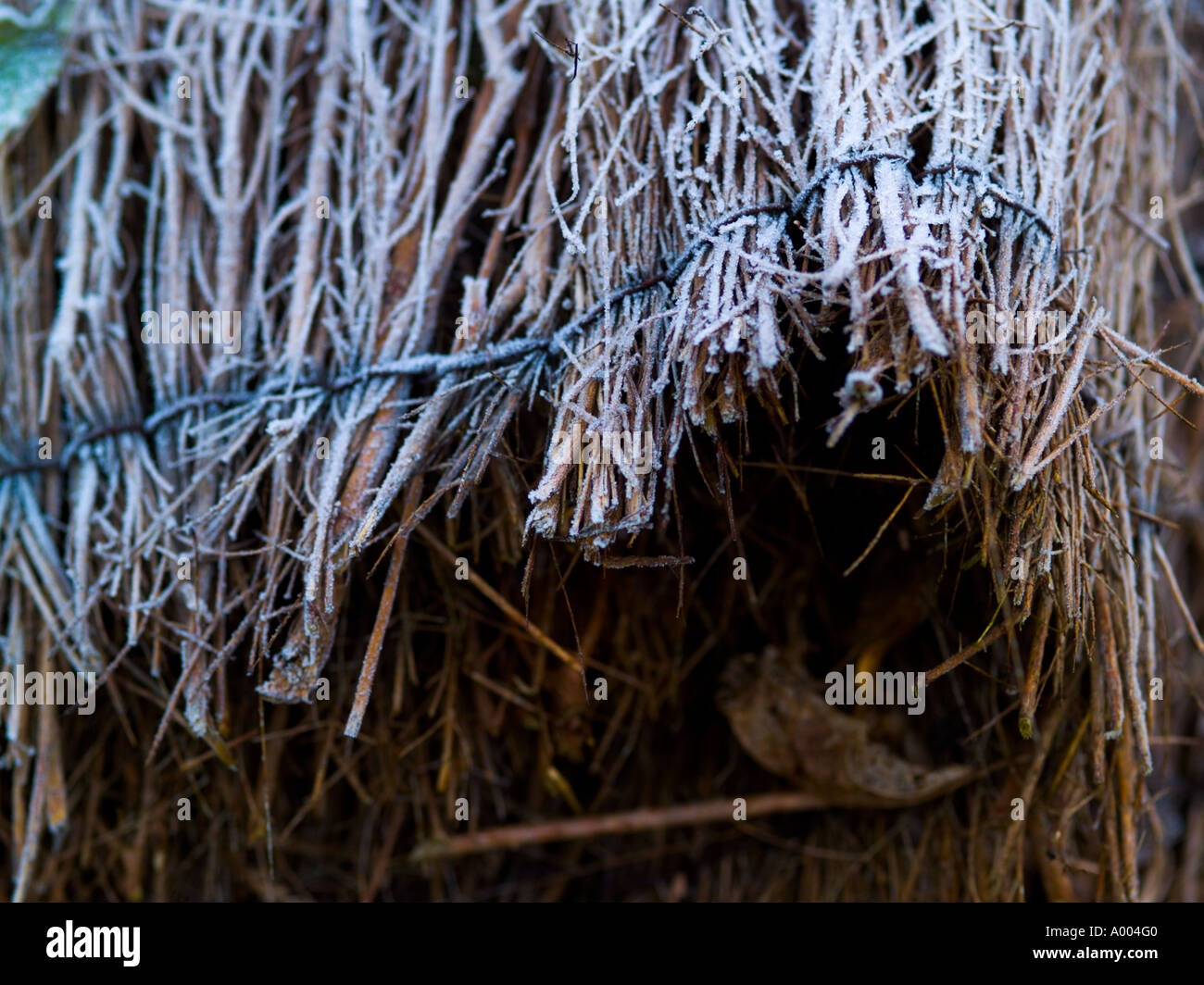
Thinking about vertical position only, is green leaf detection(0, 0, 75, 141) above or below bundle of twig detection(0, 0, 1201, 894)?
above

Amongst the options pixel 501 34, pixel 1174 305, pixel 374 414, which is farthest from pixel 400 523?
pixel 1174 305

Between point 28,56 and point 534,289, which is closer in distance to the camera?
point 534,289

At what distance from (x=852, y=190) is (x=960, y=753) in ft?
3.00

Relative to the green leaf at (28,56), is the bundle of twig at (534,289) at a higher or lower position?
lower

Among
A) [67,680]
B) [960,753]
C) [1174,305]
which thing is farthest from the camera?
[1174,305]

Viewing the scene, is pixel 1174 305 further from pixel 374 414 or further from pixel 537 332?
pixel 374 414

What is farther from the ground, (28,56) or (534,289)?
(28,56)

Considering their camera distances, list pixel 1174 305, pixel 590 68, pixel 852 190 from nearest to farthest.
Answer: pixel 852 190, pixel 590 68, pixel 1174 305

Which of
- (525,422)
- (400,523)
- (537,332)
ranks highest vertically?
(537,332)

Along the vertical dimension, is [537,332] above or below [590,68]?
below

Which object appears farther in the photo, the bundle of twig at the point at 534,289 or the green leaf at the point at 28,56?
the green leaf at the point at 28,56

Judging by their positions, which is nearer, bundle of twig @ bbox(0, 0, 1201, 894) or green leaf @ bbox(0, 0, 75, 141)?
bundle of twig @ bbox(0, 0, 1201, 894)

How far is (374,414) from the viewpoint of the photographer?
1.25 metres
